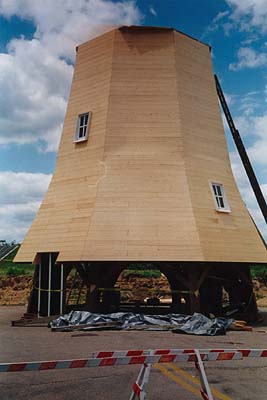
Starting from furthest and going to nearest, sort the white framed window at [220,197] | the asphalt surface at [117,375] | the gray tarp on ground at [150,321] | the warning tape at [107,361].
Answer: the white framed window at [220,197], the gray tarp on ground at [150,321], the asphalt surface at [117,375], the warning tape at [107,361]

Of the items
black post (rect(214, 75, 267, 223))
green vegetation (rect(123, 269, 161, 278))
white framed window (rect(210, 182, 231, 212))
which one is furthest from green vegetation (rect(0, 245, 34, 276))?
white framed window (rect(210, 182, 231, 212))

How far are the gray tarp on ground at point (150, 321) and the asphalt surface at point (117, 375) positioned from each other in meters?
1.22

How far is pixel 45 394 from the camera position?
512 cm

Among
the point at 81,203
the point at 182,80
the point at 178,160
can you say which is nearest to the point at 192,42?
the point at 182,80

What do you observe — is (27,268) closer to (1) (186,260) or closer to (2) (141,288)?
(2) (141,288)

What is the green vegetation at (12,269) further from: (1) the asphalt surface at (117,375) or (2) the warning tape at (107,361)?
(2) the warning tape at (107,361)

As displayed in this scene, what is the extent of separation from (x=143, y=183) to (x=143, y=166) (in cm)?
67

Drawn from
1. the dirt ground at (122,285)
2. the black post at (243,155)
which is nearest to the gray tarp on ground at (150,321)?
the black post at (243,155)

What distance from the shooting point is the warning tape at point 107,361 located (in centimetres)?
399

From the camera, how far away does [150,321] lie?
460 inches

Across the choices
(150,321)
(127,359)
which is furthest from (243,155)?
(127,359)

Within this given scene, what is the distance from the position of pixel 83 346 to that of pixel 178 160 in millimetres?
7353

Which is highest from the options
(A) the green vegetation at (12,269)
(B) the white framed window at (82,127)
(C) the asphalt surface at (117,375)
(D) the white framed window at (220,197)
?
(A) the green vegetation at (12,269)

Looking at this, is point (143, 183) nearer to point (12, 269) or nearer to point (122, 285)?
point (122, 285)
